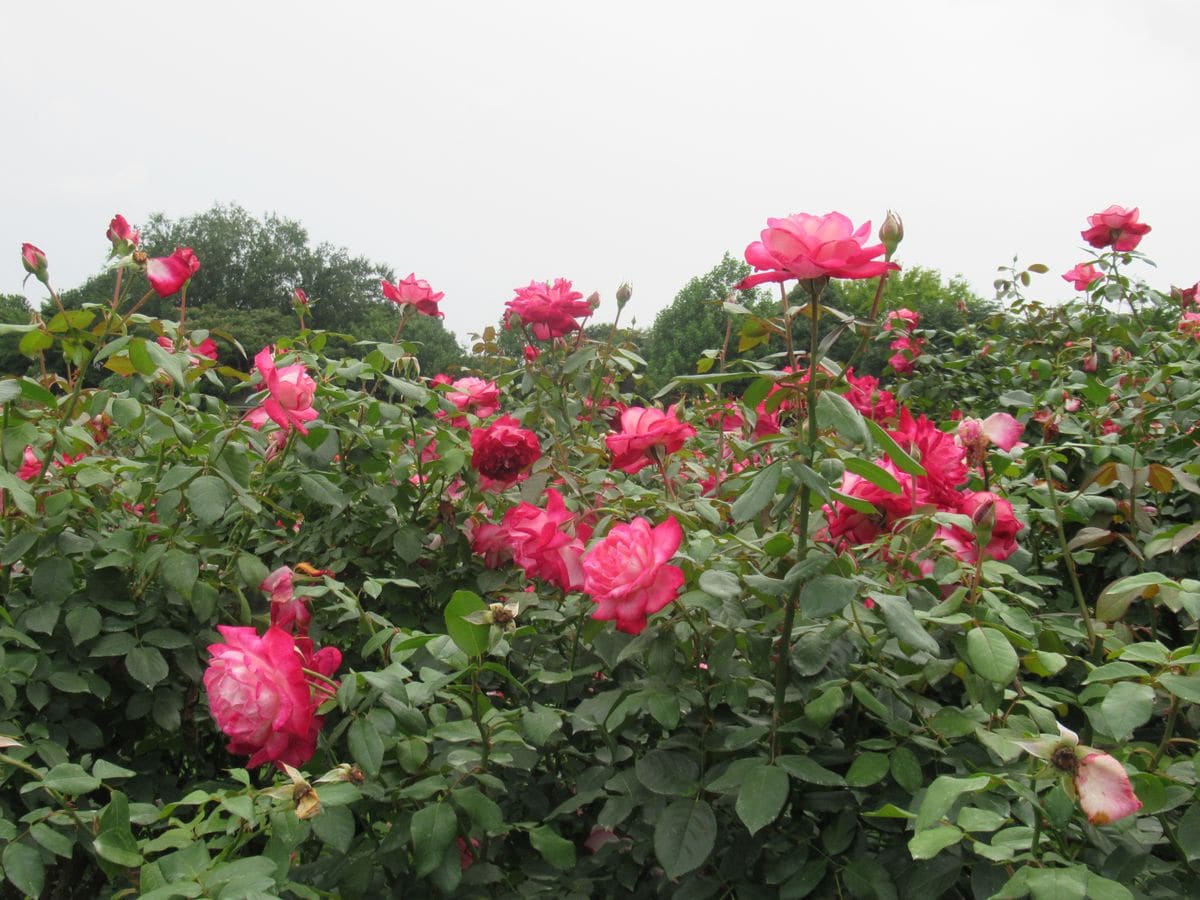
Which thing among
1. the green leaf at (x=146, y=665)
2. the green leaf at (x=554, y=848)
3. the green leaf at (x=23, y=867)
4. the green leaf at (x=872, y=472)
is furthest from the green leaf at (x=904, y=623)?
the green leaf at (x=146, y=665)

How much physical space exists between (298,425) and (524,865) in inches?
31.5

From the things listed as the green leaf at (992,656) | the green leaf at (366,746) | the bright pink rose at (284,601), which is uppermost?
the green leaf at (992,656)

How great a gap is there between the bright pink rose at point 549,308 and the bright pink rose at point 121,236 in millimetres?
823

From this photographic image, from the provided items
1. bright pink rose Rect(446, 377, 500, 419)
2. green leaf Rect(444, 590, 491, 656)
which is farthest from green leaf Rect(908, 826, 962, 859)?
bright pink rose Rect(446, 377, 500, 419)

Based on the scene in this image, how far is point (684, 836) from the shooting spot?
978 mm

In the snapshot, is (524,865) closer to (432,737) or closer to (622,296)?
(432,737)

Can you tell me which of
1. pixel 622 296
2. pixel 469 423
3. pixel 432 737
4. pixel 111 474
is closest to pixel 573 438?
pixel 469 423

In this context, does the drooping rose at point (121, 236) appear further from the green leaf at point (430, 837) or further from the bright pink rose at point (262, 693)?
the green leaf at point (430, 837)

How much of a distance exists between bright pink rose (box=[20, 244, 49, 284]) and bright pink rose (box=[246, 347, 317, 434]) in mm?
591

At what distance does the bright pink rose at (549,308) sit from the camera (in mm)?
2160

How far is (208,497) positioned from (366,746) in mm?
597

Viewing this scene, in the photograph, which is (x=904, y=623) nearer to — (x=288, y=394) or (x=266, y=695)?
(x=266, y=695)

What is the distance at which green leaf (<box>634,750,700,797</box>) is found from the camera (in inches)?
40.3

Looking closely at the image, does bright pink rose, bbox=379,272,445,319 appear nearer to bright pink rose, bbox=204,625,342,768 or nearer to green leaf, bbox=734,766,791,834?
bright pink rose, bbox=204,625,342,768
